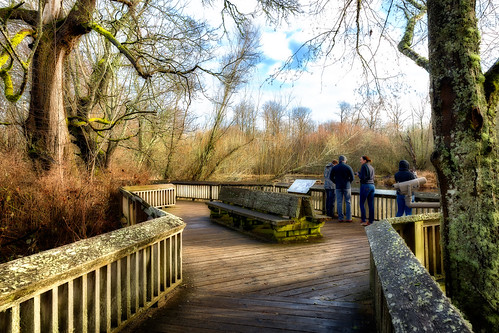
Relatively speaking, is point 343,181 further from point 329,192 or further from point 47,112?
point 47,112

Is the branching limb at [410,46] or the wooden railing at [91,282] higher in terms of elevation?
the branching limb at [410,46]

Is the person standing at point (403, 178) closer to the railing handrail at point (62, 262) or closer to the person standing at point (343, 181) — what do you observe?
the person standing at point (343, 181)

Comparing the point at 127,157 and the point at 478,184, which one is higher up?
the point at 127,157

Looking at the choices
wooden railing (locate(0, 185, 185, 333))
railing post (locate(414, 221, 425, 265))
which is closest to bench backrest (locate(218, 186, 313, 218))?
railing post (locate(414, 221, 425, 265))

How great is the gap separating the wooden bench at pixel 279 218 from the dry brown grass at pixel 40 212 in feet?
10.5

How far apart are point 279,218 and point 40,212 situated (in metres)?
4.46

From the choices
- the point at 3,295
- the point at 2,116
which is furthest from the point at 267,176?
the point at 3,295

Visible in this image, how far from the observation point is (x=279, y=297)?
355 centimetres

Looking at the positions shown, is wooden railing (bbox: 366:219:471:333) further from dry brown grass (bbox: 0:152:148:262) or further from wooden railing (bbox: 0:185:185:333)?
dry brown grass (bbox: 0:152:148:262)

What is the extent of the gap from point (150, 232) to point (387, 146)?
32470 mm

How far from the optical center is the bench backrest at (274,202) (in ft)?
21.3

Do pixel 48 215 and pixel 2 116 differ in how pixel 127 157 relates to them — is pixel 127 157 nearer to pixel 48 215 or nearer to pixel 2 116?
pixel 2 116

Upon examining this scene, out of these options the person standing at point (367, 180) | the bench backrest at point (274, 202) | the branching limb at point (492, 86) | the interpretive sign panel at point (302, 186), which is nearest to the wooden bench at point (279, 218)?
the bench backrest at point (274, 202)

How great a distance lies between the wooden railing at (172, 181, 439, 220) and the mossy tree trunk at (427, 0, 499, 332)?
505 cm
